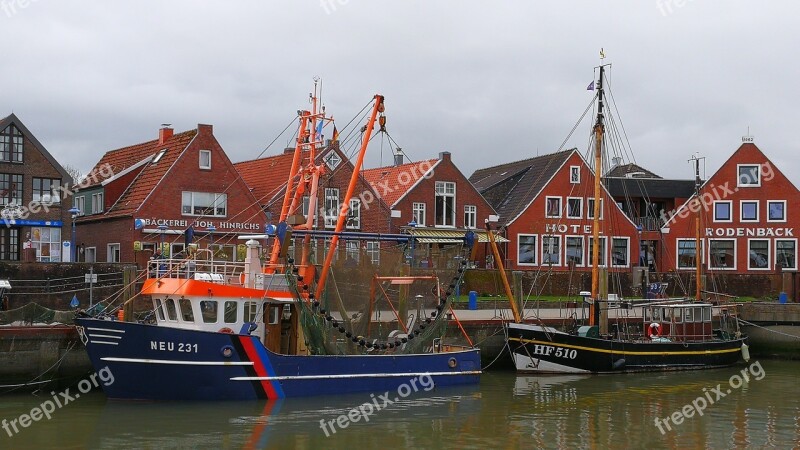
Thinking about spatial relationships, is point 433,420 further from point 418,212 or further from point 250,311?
point 418,212

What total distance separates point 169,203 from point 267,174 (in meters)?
8.08

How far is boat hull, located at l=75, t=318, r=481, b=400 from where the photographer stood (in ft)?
81.0

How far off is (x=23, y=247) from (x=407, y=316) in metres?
20.8

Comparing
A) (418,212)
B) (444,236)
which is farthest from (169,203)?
(444,236)

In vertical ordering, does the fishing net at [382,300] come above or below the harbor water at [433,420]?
above

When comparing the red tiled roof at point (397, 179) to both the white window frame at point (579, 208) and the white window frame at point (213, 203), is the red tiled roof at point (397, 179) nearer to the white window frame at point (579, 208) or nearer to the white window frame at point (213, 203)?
the white window frame at point (579, 208)

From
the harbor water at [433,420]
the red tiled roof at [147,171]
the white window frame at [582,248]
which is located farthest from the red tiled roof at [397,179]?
the harbor water at [433,420]

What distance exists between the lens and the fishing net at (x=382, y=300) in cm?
2688

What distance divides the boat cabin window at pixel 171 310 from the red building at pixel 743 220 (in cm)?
3755

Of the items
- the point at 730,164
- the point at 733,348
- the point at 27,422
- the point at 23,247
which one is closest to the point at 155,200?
the point at 23,247

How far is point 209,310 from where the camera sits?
85.4 ft

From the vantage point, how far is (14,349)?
27.0 m

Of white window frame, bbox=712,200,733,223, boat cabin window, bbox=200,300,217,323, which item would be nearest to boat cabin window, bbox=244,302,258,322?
boat cabin window, bbox=200,300,217,323

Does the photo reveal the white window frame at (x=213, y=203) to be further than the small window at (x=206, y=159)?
No
